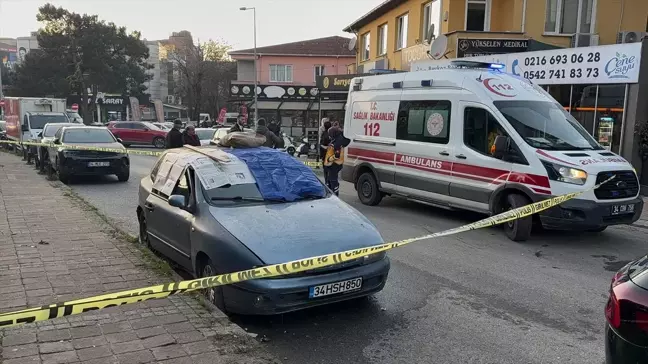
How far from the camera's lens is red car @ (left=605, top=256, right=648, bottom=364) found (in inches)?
102

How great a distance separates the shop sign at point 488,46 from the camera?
16906 mm

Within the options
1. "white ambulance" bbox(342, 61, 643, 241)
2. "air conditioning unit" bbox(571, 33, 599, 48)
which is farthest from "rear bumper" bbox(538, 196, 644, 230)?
"air conditioning unit" bbox(571, 33, 599, 48)

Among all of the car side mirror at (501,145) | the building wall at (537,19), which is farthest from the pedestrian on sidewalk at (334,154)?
the building wall at (537,19)

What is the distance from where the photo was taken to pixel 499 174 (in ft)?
27.8

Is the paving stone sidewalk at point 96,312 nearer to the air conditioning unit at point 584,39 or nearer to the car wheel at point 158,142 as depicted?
the air conditioning unit at point 584,39

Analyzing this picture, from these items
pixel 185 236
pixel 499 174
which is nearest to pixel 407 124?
pixel 499 174

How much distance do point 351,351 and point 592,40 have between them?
55.1ft

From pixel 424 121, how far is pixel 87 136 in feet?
31.6

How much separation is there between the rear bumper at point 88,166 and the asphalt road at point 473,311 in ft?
21.2

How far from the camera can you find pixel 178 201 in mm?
5480

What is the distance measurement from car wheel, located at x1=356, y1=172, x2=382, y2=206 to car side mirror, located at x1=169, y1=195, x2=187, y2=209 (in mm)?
6134

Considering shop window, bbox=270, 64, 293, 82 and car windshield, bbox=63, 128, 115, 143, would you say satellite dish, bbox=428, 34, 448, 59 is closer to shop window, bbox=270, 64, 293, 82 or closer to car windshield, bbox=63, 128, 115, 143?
car windshield, bbox=63, 128, 115, 143

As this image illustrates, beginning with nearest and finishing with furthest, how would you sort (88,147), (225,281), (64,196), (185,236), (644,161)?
1. (225,281)
2. (185,236)
3. (64,196)
4. (644,161)
5. (88,147)

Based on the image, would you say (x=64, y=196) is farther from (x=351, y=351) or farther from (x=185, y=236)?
(x=351, y=351)
